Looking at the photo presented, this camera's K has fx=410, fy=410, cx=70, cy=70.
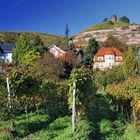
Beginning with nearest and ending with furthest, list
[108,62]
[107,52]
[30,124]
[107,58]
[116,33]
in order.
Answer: [30,124] < [107,52] < [107,58] < [108,62] < [116,33]

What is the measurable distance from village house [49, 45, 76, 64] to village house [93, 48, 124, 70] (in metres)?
7.42

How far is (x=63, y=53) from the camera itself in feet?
324

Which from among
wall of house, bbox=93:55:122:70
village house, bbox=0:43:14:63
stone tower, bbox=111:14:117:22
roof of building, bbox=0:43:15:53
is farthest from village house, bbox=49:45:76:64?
stone tower, bbox=111:14:117:22

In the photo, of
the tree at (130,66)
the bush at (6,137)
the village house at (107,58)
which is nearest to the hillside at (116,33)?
the village house at (107,58)

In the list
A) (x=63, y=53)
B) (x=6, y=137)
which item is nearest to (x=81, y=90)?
(x=6, y=137)

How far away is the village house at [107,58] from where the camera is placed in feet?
337

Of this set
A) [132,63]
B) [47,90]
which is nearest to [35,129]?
[47,90]

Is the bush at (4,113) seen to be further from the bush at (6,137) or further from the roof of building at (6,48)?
the roof of building at (6,48)

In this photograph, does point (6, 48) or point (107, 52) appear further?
point (107, 52)

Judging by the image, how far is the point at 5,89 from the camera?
86.4 feet

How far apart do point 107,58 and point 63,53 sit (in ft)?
44.6

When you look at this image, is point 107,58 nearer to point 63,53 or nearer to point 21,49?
point 63,53

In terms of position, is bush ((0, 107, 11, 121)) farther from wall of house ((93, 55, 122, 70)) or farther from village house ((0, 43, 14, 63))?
wall of house ((93, 55, 122, 70))

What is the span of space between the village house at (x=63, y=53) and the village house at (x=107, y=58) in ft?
24.3
